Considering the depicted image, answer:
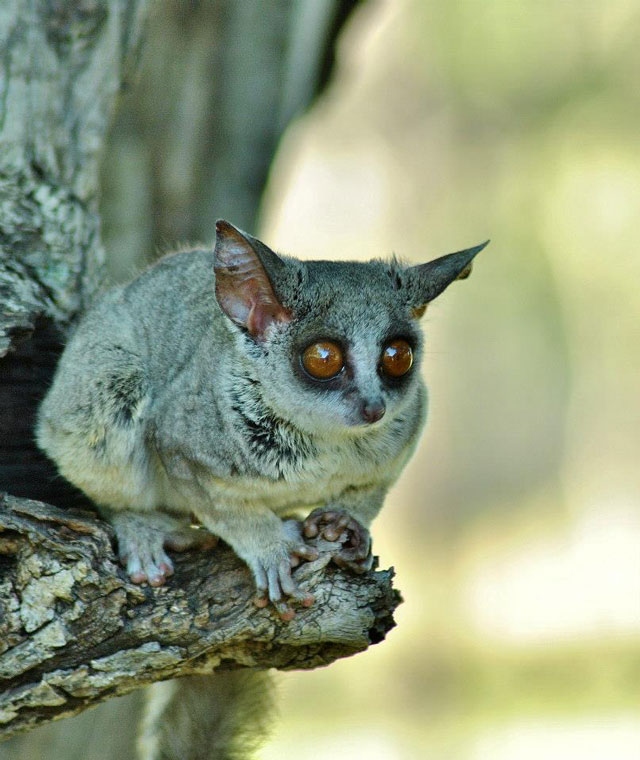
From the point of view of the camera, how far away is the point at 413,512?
9828mm

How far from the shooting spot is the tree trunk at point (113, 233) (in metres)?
3.22

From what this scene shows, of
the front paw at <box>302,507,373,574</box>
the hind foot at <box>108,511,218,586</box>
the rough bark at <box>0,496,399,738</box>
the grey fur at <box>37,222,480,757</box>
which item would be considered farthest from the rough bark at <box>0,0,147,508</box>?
the front paw at <box>302,507,373,574</box>

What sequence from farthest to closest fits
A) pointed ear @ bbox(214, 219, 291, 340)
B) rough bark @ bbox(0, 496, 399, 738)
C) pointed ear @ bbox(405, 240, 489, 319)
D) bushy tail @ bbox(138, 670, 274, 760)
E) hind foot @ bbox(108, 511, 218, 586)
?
bushy tail @ bbox(138, 670, 274, 760) → pointed ear @ bbox(405, 240, 489, 319) → hind foot @ bbox(108, 511, 218, 586) → pointed ear @ bbox(214, 219, 291, 340) → rough bark @ bbox(0, 496, 399, 738)

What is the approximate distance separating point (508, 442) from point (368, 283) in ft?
21.9

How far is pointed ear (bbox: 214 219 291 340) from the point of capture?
3295 millimetres

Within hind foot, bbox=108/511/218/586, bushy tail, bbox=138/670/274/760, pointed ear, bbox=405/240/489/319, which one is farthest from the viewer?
bushy tail, bbox=138/670/274/760

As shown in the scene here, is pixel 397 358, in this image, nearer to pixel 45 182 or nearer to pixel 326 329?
pixel 326 329

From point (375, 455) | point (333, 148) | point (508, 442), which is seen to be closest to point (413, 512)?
point (508, 442)

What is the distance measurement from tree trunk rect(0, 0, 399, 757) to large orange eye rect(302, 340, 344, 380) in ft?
2.11

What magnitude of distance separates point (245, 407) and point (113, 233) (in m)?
2.44

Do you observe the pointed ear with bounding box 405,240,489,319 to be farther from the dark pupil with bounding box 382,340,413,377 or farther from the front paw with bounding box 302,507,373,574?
the front paw with bounding box 302,507,373,574

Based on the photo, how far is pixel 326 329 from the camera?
342 cm

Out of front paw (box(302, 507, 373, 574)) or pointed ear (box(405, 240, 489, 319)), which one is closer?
front paw (box(302, 507, 373, 574))

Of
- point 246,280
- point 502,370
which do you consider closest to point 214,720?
point 246,280
